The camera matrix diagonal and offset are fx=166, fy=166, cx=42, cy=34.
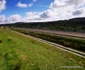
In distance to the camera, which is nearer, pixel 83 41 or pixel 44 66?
pixel 44 66

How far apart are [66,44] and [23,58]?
33.1m

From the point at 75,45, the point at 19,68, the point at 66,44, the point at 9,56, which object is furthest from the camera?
the point at 66,44

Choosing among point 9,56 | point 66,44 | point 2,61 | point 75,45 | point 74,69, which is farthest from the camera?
point 66,44

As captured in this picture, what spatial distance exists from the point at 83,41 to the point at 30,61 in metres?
31.7

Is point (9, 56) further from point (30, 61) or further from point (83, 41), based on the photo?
point (83, 41)

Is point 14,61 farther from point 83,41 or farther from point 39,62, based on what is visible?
point 83,41

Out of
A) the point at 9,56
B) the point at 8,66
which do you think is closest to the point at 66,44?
the point at 9,56

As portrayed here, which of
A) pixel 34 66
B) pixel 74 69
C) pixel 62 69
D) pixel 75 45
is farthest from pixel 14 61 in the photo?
pixel 75 45

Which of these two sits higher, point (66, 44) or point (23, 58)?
point (23, 58)

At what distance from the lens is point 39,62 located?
19.1m

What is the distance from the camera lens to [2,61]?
63.8 ft

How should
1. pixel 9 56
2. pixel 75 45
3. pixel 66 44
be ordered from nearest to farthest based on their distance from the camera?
pixel 9 56 → pixel 75 45 → pixel 66 44

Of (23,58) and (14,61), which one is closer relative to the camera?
(14,61)

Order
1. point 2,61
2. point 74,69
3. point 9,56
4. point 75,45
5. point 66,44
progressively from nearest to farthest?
point 74,69, point 2,61, point 9,56, point 75,45, point 66,44
